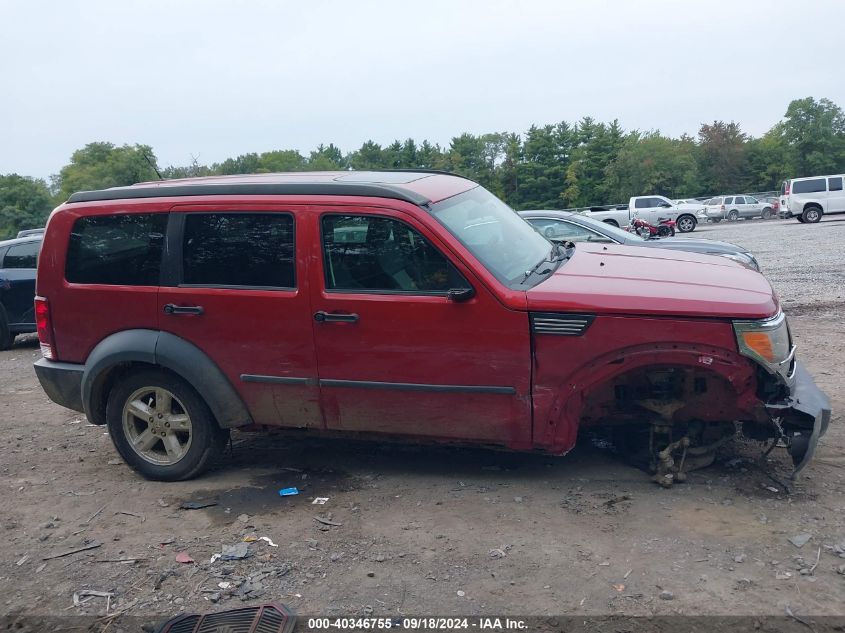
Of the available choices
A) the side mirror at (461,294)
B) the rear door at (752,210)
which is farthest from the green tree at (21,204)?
the side mirror at (461,294)

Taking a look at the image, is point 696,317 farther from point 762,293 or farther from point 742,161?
point 742,161

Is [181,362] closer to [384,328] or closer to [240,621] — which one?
[384,328]

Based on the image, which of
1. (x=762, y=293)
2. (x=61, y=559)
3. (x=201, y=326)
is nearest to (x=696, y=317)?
(x=762, y=293)

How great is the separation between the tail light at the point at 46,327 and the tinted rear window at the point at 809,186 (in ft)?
104

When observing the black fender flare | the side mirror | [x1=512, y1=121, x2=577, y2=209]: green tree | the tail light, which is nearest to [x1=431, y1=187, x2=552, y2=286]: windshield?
the side mirror

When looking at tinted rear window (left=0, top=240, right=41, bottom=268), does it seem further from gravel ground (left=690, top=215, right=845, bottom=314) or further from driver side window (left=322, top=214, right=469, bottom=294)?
gravel ground (left=690, top=215, right=845, bottom=314)

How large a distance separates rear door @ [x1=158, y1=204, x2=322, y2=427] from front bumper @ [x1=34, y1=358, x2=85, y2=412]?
32.2 inches

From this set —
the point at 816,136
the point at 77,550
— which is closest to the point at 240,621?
the point at 77,550

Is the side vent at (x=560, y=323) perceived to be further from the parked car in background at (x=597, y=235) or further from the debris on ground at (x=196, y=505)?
the parked car in background at (x=597, y=235)

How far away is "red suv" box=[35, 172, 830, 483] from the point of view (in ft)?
13.9

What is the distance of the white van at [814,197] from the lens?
30250mm

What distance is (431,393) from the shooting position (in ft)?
14.9

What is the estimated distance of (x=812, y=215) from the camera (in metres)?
30.8

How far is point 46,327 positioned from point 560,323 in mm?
3581
